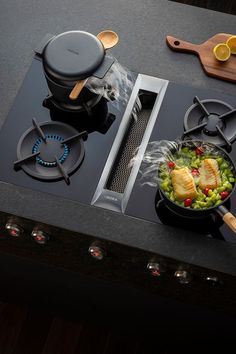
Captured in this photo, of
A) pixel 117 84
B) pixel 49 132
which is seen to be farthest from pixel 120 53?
pixel 49 132

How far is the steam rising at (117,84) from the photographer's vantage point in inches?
59.8

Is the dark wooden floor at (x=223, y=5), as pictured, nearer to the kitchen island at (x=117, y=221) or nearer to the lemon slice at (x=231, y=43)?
the kitchen island at (x=117, y=221)

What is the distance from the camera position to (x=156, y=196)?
1.42m

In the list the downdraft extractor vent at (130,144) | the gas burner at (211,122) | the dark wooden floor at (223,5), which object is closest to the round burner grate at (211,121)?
the gas burner at (211,122)

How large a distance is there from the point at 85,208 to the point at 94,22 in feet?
2.10

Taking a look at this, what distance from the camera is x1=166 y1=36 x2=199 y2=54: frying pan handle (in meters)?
1.63

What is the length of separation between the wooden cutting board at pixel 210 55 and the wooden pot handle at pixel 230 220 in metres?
0.49

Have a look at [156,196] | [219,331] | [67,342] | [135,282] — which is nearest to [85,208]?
[156,196]

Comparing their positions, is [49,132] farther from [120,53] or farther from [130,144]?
[120,53]

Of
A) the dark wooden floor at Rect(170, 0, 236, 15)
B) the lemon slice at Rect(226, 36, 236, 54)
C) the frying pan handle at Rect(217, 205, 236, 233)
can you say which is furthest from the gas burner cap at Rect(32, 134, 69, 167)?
the dark wooden floor at Rect(170, 0, 236, 15)

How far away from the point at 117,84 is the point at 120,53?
0.49 feet

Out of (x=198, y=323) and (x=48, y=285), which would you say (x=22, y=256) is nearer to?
(x=48, y=285)

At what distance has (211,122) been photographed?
1.47m

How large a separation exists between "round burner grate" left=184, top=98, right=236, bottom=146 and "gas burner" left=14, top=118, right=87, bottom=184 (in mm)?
294
